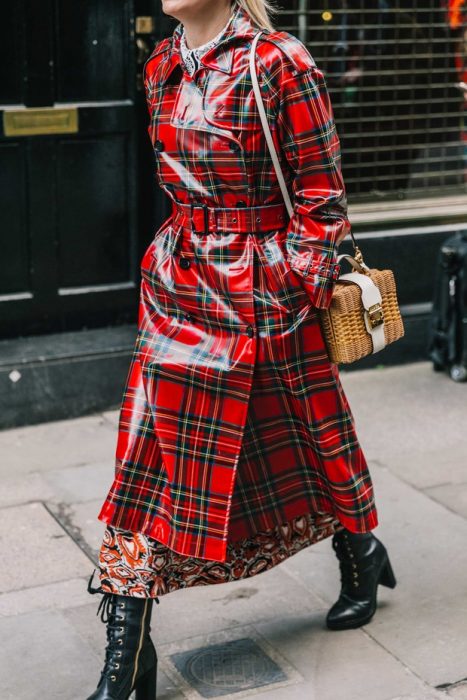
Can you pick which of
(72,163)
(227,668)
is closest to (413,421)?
(72,163)

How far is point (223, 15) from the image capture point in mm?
3350

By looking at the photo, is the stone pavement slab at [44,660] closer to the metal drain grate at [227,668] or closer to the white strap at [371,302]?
the metal drain grate at [227,668]

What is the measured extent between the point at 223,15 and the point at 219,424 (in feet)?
Answer: 3.67

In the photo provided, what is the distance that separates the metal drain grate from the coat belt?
1.31m

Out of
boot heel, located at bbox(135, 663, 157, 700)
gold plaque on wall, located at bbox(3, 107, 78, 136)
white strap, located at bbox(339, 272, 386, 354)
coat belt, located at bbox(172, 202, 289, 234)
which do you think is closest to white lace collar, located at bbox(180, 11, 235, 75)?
coat belt, located at bbox(172, 202, 289, 234)

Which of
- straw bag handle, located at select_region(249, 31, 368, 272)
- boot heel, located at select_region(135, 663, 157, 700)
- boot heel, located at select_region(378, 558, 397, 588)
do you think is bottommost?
boot heel, located at select_region(135, 663, 157, 700)

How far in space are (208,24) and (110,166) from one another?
269cm

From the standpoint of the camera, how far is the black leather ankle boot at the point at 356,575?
3816 millimetres

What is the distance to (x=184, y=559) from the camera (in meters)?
3.45

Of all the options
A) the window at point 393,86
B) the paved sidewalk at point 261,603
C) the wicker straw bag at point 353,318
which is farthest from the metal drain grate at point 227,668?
the window at point 393,86

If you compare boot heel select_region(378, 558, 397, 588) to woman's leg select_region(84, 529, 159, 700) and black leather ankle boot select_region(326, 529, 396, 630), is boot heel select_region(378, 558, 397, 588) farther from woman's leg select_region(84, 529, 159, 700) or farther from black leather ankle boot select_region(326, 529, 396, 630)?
woman's leg select_region(84, 529, 159, 700)

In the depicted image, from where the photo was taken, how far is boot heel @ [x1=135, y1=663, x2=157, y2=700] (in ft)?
11.3

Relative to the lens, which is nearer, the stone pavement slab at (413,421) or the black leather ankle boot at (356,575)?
the black leather ankle boot at (356,575)

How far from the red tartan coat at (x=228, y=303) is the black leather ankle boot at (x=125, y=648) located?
207 millimetres
